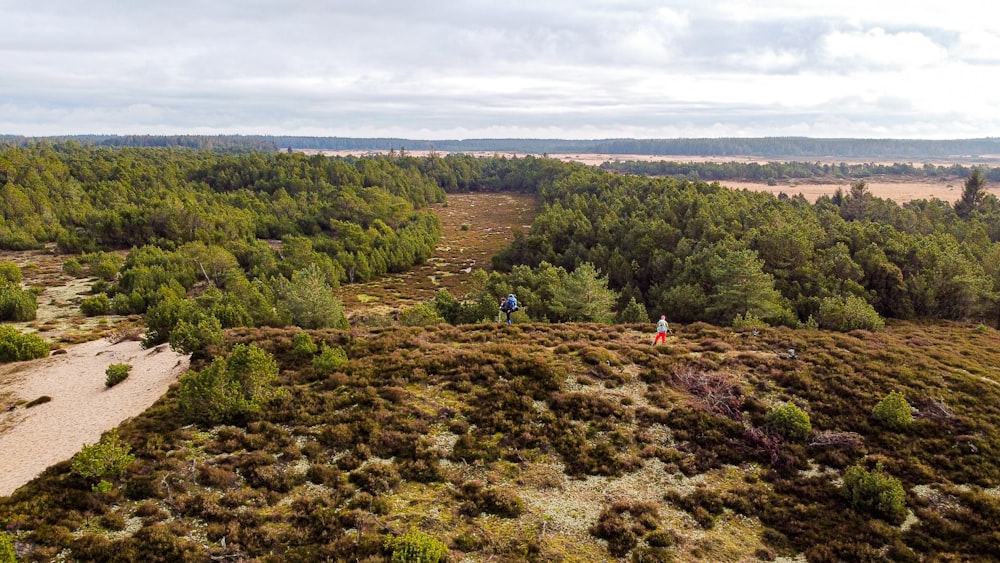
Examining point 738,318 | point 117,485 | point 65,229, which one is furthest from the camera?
point 65,229

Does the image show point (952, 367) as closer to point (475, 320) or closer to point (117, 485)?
point (475, 320)

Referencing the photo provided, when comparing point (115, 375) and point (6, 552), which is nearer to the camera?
point (6, 552)

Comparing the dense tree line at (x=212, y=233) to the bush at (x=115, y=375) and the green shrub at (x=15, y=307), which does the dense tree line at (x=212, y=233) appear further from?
the bush at (x=115, y=375)

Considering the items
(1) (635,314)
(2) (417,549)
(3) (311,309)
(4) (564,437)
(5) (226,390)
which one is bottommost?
(3) (311,309)

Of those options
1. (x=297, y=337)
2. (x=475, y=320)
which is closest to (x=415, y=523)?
(x=297, y=337)

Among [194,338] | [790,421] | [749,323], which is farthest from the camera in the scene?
[749,323]

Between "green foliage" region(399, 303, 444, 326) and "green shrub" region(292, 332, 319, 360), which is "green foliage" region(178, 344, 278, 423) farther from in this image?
A: "green foliage" region(399, 303, 444, 326)

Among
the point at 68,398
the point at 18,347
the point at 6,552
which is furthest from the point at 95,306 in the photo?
the point at 6,552

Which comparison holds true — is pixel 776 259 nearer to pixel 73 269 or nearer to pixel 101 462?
pixel 101 462
